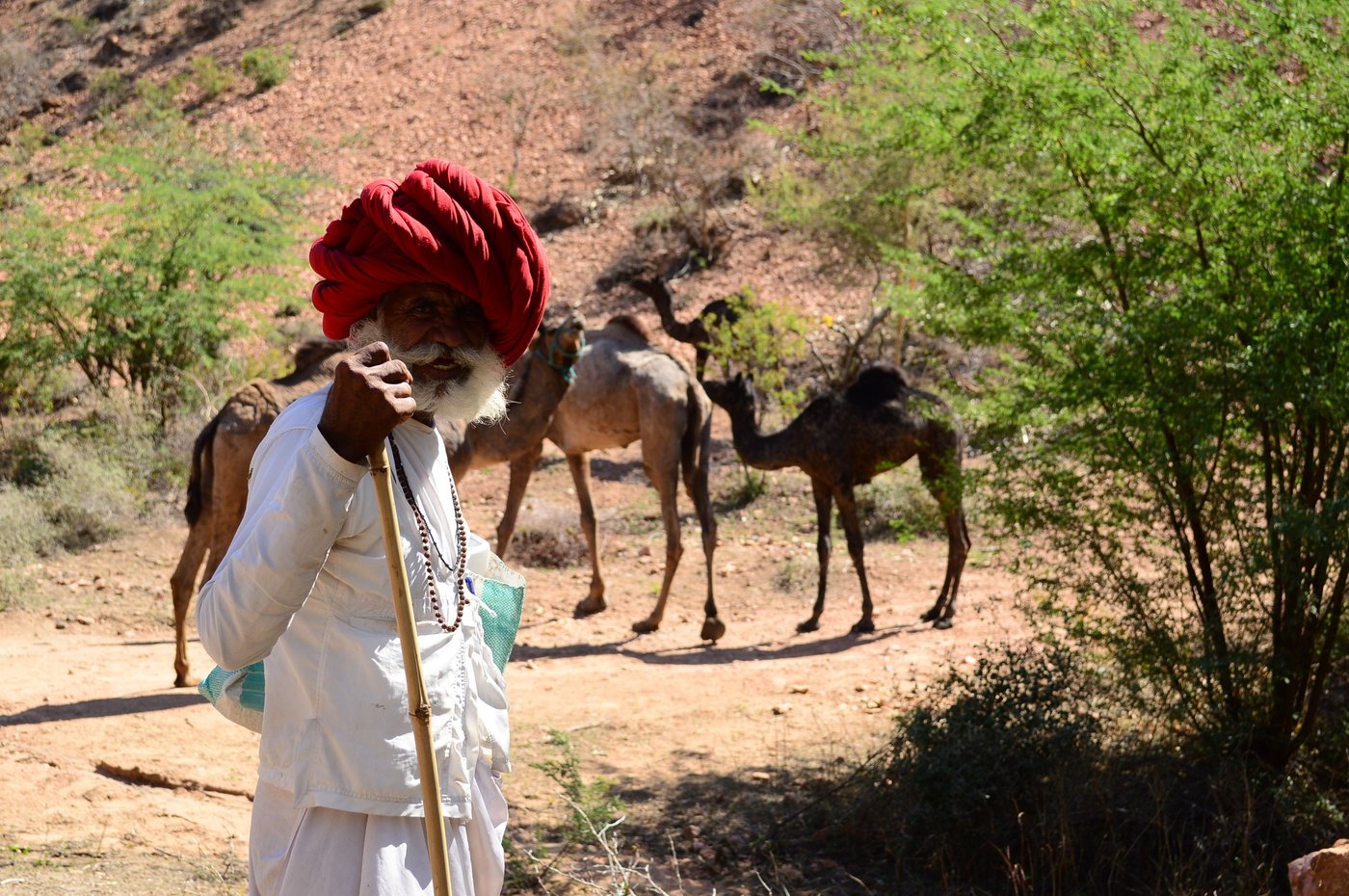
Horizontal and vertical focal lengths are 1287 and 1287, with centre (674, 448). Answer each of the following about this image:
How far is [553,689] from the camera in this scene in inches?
332

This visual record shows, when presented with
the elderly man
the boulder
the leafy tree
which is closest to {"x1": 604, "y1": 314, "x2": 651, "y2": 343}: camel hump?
the leafy tree

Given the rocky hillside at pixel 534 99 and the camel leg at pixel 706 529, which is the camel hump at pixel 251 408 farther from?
the rocky hillside at pixel 534 99

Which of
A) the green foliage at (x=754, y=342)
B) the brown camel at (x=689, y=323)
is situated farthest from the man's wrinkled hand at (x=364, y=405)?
the green foliage at (x=754, y=342)

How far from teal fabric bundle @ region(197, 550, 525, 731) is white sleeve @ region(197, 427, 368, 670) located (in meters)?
0.34

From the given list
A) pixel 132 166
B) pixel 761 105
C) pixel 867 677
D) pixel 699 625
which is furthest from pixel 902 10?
pixel 761 105

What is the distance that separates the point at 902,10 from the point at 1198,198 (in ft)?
7.42

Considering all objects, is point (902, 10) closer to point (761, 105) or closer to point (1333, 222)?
point (1333, 222)

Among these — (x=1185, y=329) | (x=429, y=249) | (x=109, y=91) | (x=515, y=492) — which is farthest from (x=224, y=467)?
(x=109, y=91)

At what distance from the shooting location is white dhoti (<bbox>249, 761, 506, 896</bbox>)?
2381mm

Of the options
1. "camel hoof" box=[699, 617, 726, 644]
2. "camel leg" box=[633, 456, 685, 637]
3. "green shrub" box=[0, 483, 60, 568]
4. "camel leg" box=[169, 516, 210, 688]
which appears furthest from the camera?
"green shrub" box=[0, 483, 60, 568]

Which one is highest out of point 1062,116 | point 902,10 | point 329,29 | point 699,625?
point 329,29

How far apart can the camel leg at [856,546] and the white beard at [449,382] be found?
7.37 metres

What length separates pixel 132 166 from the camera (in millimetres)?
16844

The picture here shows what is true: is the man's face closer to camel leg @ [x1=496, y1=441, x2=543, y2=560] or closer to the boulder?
the boulder
